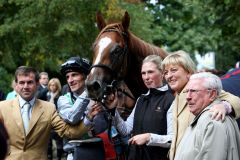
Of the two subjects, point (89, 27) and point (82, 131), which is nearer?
point (82, 131)

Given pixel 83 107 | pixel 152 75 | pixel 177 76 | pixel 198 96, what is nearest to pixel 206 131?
pixel 198 96

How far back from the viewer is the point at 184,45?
3069 cm

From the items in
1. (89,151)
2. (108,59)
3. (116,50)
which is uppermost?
(116,50)

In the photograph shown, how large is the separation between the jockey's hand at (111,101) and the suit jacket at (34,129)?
51 centimetres

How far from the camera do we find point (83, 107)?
697cm

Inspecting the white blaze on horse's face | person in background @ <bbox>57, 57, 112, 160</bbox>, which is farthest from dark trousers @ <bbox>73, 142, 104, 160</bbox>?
the white blaze on horse's face

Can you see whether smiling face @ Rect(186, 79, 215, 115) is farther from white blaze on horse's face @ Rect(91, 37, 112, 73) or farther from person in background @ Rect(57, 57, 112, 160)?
white blaze on horse's face @ Rect(91, 37, 112, 73)

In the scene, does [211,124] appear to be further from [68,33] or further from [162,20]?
[162,20]

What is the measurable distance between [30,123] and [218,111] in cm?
222

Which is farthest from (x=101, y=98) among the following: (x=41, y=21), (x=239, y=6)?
(x=41, y=21)

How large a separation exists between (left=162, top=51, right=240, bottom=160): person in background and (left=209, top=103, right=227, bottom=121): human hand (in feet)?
0.65

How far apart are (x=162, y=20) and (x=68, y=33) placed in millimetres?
12059

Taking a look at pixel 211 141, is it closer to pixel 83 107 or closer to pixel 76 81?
pixel 83 107

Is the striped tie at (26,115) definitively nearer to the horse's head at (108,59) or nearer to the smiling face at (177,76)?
the horse's head at (108,59)
